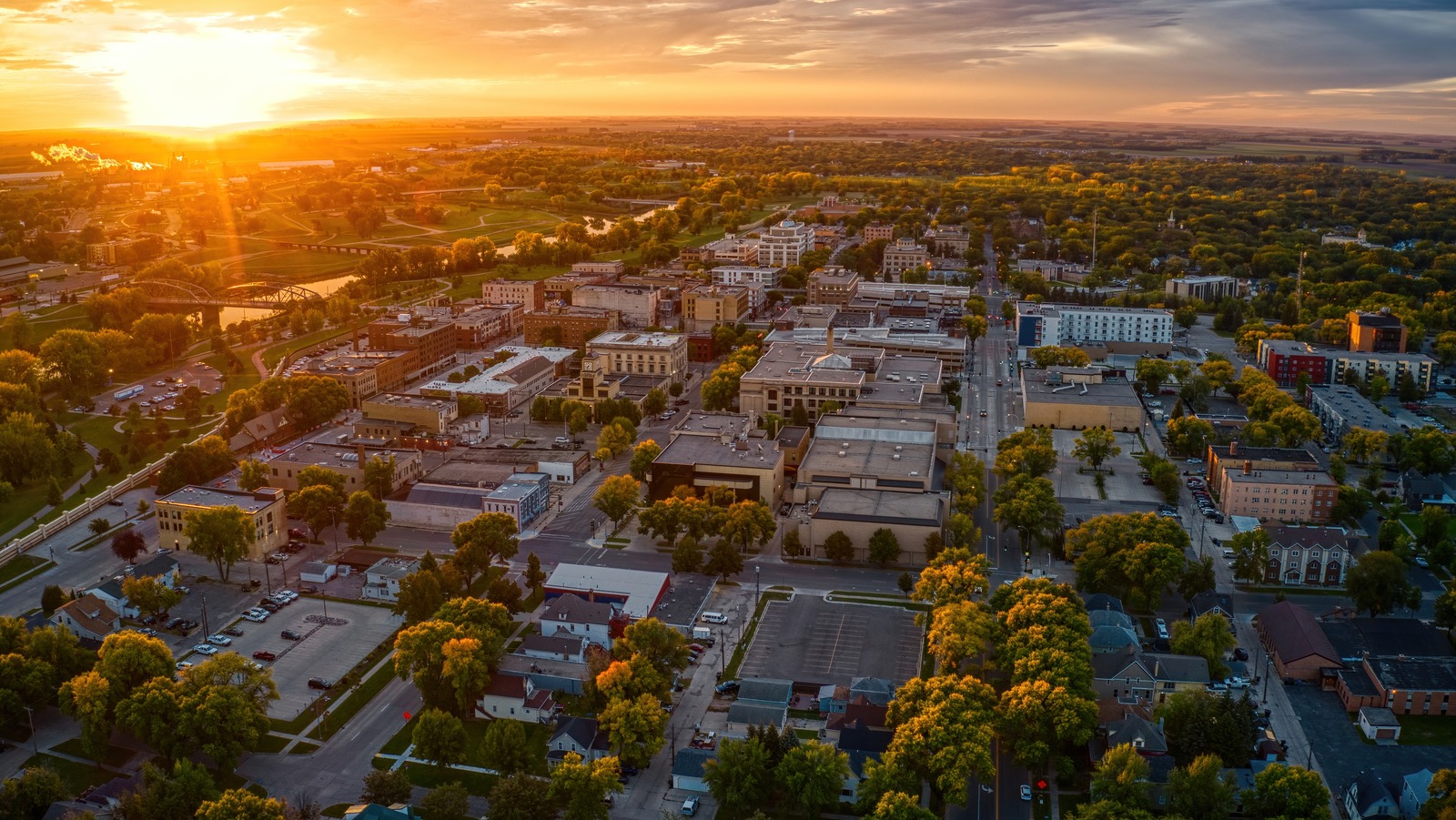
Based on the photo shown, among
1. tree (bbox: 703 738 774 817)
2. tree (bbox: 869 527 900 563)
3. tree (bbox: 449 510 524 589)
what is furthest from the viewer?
tree (bbox: 869 527 900 563)

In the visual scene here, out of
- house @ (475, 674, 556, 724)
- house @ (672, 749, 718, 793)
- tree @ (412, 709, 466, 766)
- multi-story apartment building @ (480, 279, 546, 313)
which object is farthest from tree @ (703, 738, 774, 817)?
multi-story apartment building @ (480, 279, 546, 313)

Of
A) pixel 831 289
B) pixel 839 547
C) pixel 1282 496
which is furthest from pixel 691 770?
pixel 831 289

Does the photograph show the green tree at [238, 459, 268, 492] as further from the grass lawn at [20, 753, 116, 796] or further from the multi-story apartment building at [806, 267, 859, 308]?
the multi-story apartment building at [806, 267, 859, 308]

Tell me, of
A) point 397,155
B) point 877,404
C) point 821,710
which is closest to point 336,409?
point 877,404

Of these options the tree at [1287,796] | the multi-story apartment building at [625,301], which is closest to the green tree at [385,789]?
the tree at [1287,796]

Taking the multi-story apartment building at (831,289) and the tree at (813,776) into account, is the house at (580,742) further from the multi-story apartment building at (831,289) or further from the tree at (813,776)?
the multi-story apartment building at (831,289)

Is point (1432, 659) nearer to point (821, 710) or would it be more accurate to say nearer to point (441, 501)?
point (821, 710)
